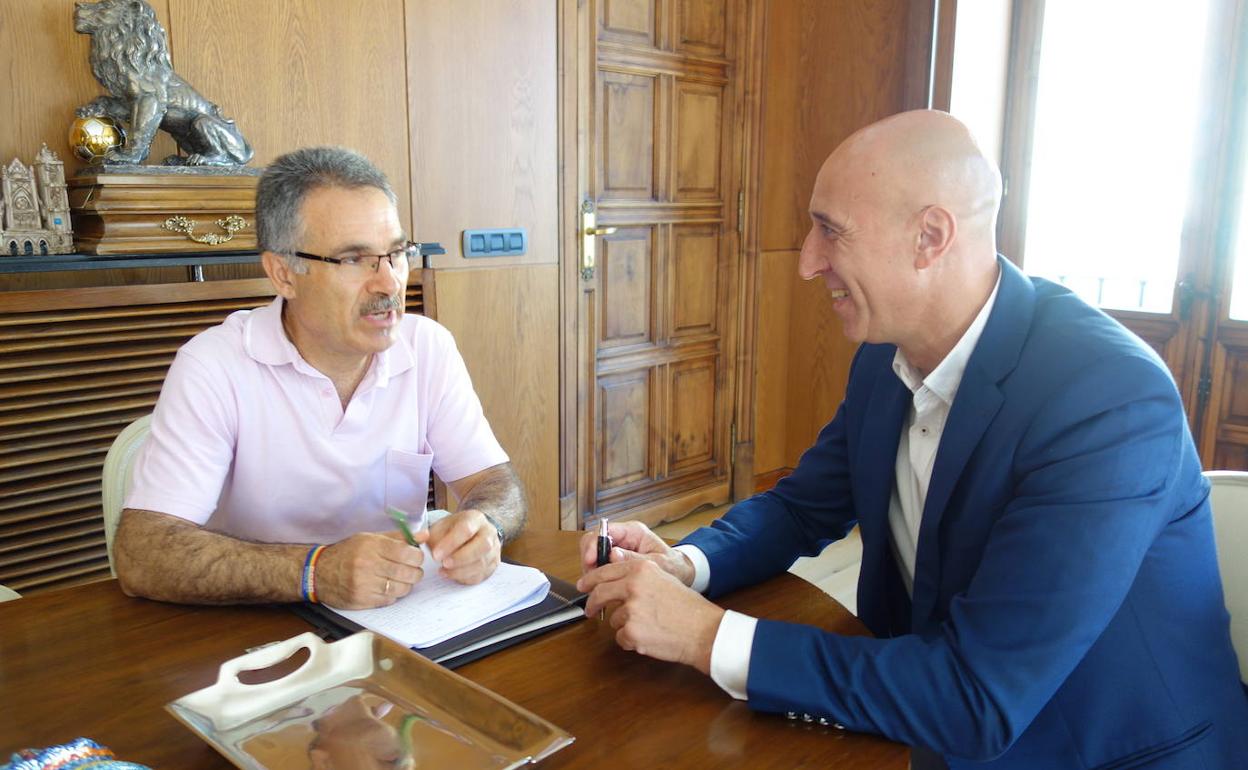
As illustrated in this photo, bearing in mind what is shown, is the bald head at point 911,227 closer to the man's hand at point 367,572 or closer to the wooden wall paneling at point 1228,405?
the man's hand at point 367,572

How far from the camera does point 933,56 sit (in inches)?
145

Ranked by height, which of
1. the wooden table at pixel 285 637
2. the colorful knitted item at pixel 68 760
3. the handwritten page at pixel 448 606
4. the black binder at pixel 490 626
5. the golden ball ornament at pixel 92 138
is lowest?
the wooden table at pixel 285 637

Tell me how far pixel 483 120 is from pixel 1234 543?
2541 mm

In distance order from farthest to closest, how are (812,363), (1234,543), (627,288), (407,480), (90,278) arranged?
(812,363) < (627,288) < (90,278) < (407,480) < (1234,543)

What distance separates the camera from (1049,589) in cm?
103

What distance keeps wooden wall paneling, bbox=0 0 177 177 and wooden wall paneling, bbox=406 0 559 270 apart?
95cm

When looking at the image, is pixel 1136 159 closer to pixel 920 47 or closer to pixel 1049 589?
pixel 920 47

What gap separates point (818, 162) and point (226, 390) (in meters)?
3.18

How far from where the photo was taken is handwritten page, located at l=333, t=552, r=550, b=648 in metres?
1.20

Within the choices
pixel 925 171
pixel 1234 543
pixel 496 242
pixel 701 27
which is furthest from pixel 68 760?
pixel 701 27

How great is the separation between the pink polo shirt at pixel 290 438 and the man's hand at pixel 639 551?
50 centimetres

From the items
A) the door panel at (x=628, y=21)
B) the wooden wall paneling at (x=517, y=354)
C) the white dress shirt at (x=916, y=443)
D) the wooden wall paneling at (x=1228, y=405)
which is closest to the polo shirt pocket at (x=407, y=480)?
the white dress shirt at (x=916, y=443)

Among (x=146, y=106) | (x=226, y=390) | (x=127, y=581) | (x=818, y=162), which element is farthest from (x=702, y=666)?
(x=818, y=162)

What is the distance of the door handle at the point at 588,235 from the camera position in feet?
11.6
